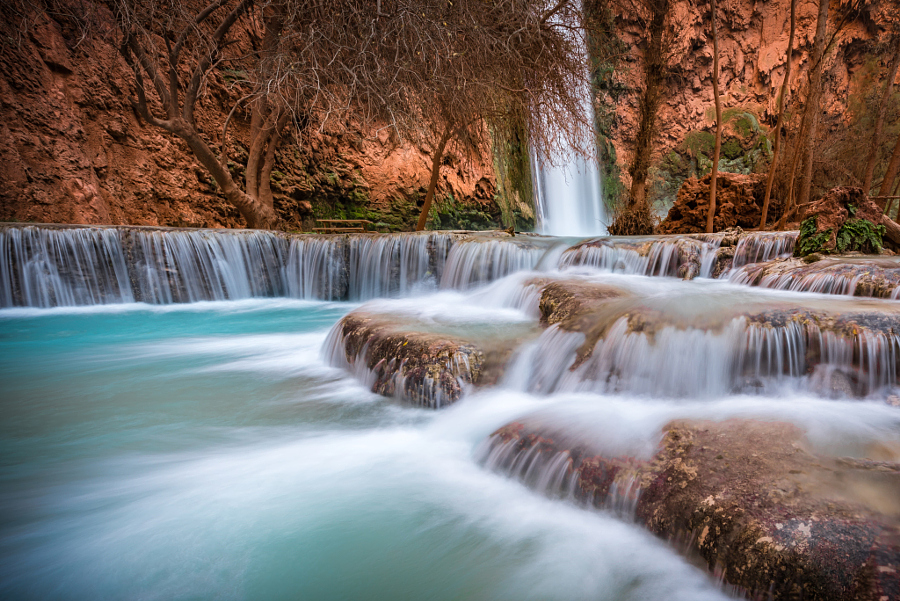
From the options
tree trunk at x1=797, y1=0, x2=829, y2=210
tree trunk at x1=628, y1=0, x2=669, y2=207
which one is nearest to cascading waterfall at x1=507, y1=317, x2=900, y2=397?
tree trunk at x1=797, y1=0, x2=829, y2=210

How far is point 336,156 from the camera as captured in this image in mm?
14156

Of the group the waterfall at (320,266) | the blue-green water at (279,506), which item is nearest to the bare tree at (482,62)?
the waterfall at (320,266)

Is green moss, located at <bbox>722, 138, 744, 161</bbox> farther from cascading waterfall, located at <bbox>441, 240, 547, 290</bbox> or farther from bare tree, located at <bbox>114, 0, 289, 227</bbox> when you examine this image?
bare tree, located at <bbox>114, 0, 289, 227</bbox>

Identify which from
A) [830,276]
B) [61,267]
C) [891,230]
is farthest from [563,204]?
[61,267]

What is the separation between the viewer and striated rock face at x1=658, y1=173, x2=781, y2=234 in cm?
1098

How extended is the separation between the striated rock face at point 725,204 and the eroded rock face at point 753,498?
1021 cm

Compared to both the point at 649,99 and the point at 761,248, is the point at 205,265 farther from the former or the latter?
the point at 649,99

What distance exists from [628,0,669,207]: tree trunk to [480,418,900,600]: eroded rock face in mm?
Result: 11234

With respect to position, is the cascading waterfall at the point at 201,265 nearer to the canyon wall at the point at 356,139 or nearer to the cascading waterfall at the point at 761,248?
the canyon wall at the point at 356,139

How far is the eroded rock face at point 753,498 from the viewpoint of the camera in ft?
4.46

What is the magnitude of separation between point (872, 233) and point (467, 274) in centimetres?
577

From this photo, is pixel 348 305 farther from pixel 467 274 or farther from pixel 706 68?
pixel 706 68

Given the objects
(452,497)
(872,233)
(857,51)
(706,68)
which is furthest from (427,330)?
(857,51)

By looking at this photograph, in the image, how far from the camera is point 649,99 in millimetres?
12555
